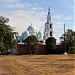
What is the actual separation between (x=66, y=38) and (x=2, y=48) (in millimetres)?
35033

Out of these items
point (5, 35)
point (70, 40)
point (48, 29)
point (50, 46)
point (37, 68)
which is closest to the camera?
point (37, 68)

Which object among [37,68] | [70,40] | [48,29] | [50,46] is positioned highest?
[48,29]

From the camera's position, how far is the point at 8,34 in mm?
62938

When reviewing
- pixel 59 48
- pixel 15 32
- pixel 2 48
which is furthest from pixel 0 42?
pixel 59 48

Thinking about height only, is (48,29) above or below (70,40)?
above

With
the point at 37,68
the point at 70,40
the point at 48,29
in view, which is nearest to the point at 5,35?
the point at 70,40

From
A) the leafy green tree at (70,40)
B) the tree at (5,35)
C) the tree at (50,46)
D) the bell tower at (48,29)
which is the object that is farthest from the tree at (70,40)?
the bell tower at (48,29)

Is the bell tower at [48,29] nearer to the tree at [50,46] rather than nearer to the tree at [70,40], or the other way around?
the tree at [50,46]

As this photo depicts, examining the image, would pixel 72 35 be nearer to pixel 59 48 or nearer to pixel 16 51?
pixel 59 48

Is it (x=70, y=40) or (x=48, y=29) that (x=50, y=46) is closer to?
(x=70, y=40)

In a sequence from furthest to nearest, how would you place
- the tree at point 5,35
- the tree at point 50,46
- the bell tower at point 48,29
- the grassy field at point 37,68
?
the bell tower at point 48,29
the tree at point 50,46
the tree at point 5,35
the grassy field at point 37,68

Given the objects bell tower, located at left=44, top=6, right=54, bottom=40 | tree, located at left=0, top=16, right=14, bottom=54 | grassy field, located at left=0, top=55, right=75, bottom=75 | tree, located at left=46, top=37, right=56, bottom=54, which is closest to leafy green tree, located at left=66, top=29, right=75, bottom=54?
tree, located at left=46, top=37, right=56, bottom=54

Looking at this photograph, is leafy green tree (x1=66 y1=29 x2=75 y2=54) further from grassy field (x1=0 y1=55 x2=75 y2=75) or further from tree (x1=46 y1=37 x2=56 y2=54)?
grassy field (x1=0 y1=55 x2=75 y2=75)

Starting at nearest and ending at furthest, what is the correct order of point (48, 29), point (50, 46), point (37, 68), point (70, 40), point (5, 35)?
point (37, 68)
point (5, 35)
point (70, 40)
point (50, 46)
point (48, 29)
